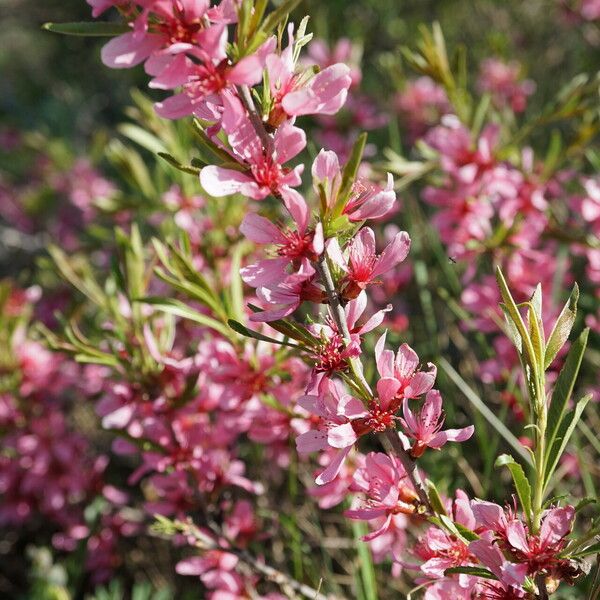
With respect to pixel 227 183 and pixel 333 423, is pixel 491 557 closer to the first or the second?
pixel 333 423

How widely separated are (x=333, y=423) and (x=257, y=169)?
0.34 metres

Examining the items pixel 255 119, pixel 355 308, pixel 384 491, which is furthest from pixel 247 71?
pixel 384 491

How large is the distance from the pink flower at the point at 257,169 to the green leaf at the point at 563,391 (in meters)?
0.38

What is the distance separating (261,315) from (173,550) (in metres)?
1.67

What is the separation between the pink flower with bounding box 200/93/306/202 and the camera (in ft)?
2.70

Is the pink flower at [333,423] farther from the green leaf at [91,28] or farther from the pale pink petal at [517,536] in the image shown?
the green leaf at [91,28]

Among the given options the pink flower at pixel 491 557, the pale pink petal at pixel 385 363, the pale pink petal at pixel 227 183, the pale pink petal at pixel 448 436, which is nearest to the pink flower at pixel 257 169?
the pale pink petal at pixel 227 183

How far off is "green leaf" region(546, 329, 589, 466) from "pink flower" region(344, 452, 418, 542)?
0.19m

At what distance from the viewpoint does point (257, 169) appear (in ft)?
2.77

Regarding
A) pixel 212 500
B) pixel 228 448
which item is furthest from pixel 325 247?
pixel 228 448

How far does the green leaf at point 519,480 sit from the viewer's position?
2.35 feet

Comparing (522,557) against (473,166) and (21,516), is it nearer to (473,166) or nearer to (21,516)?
(473,166)

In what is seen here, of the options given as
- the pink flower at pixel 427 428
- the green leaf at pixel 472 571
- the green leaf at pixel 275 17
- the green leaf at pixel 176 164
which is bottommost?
the green leaf at pixel 472 571

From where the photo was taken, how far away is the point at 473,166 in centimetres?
170
